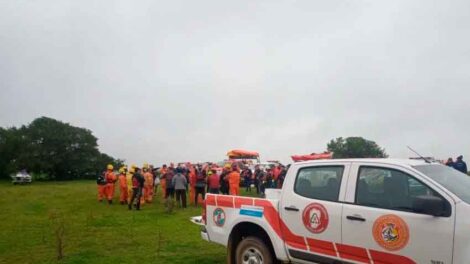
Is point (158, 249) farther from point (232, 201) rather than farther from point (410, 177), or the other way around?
point (410, 177)

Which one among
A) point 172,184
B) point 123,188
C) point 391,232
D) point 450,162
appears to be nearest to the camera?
point 391,232

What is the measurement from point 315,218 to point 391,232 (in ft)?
3.59

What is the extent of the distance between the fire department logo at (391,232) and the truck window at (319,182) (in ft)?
2.35

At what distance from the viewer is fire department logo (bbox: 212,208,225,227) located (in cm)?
734

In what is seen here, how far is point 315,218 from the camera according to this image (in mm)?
5945

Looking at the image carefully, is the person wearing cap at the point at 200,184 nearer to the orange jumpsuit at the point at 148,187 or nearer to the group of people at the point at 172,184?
the group of people at the point at 172,184

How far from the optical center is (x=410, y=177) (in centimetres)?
523

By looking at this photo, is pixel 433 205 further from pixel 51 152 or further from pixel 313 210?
pixel 51 152

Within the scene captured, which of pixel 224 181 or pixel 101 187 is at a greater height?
pixel 224 181

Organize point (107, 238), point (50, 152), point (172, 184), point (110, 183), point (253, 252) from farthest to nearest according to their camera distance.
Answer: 1. point (50, 152)
2. point (110, 183)
3. point (172, 184)
4. point (107, 238)
5. point (253, 252)

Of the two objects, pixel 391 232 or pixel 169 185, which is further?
pixel 169 185

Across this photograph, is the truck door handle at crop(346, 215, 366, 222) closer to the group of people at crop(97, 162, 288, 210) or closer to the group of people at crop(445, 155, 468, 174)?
the group of people at crop(97, 162, 288, 210)

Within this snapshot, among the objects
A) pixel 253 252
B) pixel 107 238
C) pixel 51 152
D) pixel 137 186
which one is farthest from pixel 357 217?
pixel 51 152

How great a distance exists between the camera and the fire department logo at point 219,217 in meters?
7.34
